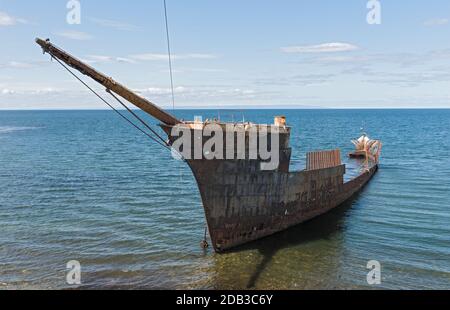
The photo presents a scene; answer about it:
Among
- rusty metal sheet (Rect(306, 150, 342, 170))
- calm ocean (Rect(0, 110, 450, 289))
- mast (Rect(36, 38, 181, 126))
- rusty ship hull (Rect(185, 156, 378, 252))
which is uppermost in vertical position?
mast (Rect(36, 38, 181, 126))

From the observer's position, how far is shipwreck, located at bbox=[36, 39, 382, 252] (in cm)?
1825

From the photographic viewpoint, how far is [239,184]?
2100cm

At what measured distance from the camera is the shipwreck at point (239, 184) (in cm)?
1825

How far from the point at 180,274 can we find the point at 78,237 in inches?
321

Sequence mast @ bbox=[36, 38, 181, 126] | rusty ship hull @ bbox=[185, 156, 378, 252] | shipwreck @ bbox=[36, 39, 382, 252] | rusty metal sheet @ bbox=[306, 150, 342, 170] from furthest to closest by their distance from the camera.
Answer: rusty metal sheet @ bbox=[306, 150, 342, 170] → rusty ship hull @ bbox=[185, 156, 378, 252] → shipwreck @ bbox=[36, 39, 382, 252] → mast @ bbox=[36, 38, 181, 126]

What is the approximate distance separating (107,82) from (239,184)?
8.26 metres

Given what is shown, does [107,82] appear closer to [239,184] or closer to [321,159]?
[239,184]

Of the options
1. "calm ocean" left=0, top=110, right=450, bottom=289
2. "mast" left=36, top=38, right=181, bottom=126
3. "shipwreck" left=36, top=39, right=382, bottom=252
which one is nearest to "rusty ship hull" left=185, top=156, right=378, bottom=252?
"shipwreck" left=36, top=39, right=382, bottom=252

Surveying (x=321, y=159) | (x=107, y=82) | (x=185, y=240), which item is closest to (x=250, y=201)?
(x=185, y=240)

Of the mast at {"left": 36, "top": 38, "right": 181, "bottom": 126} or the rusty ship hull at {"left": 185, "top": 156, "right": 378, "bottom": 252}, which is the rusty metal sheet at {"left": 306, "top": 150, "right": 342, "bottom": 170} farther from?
the mast at {"left": 36, "top": 38, "right": 181, "bottom": 126}

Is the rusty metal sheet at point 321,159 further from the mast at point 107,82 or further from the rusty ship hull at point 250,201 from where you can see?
the mast at point 107,82

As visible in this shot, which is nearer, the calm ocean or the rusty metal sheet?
the calm ocean
